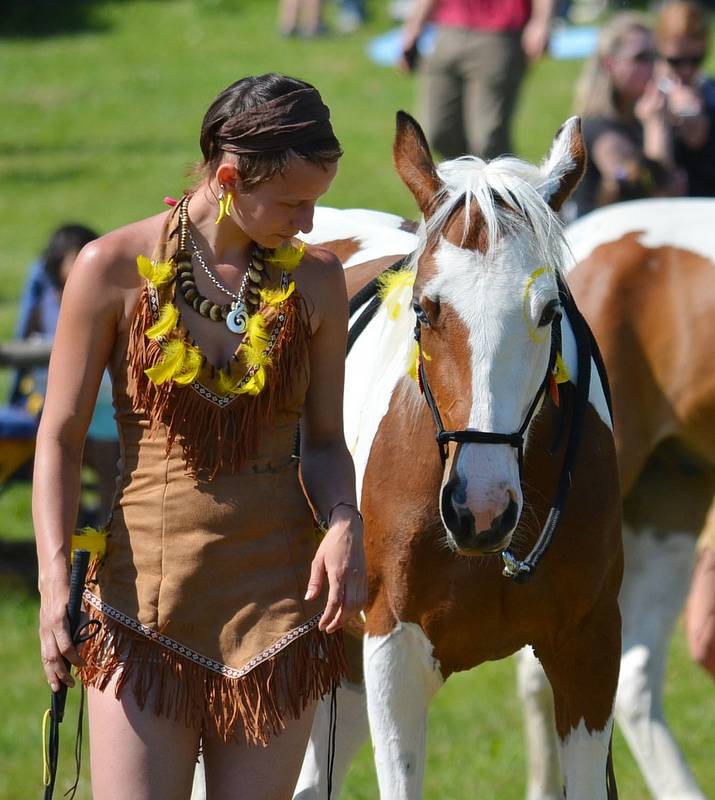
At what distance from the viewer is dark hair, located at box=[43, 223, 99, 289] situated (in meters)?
6.64

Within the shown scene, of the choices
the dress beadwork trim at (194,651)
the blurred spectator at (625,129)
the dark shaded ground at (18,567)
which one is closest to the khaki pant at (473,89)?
the blurred spectator at (625,129)

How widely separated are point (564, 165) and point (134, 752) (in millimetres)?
1441

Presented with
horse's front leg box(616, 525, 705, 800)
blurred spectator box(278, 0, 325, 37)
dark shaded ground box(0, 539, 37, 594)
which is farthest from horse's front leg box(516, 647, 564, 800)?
blurred spectator box(278, 0, 325, 37)

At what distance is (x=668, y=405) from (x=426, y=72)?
4304 millimetres

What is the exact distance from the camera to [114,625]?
99.4 inches

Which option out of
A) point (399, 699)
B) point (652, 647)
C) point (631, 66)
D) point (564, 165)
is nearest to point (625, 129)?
point (631, 66)

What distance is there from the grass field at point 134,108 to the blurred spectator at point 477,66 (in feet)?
5.29

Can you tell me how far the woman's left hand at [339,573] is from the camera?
97.4 inches

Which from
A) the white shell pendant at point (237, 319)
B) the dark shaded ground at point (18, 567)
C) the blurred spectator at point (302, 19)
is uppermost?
the blurred spectator at point (302, 19)

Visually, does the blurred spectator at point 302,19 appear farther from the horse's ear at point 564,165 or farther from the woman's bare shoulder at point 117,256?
the woman's bare shoulder at point 117,256

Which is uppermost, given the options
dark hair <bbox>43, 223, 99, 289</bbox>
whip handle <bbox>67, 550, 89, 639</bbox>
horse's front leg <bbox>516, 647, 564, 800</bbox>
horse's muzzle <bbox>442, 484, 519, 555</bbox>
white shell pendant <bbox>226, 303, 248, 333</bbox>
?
dark hair <bbox>43, 223, 99, 289</bbox>

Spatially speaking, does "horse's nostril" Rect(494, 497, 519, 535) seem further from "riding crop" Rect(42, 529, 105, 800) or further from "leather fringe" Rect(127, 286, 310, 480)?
"riding crop" Rect(42, 529, 105, 800)

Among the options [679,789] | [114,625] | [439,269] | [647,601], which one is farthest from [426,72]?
[114,625]

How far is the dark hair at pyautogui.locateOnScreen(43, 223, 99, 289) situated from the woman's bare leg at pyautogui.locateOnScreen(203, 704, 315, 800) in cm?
438
